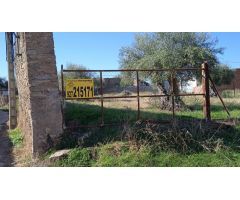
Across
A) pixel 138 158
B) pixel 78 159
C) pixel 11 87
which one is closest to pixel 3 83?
pixel 11 87

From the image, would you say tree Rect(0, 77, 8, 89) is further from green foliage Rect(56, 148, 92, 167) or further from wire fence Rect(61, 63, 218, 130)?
green foliage Rect(56, 148, 92, 167)

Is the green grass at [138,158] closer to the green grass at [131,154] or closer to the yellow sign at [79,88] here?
the green grass at [131,154]

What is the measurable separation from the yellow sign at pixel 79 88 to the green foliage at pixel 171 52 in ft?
29.6

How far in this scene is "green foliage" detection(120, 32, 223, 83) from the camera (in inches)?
704

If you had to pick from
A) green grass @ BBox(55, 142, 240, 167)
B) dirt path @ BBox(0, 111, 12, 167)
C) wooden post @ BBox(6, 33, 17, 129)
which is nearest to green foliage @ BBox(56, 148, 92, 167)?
green grass @ BBox(55, 142, 240, 167)

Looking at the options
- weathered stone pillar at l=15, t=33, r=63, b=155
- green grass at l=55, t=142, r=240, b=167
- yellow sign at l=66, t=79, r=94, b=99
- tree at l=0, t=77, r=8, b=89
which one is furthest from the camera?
tree at l=0, t=77, r=8, b=89

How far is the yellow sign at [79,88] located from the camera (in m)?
8.94

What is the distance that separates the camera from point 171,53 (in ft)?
59.3

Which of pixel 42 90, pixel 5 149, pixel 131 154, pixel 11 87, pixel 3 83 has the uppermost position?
pixel 3 83

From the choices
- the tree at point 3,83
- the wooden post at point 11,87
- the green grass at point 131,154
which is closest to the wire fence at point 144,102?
the green grass at point 131,154

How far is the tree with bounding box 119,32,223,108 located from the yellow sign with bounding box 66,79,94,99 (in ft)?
29.4

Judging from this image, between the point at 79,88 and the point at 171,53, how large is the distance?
9834 mm

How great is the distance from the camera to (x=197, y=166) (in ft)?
23.8

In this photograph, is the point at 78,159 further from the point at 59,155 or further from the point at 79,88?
the point at 79,88
